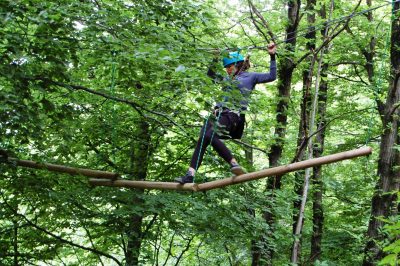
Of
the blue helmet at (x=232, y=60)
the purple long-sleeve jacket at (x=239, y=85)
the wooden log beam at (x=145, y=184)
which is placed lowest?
the wooden log beam at (x=145, y=184)

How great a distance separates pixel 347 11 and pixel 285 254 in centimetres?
453

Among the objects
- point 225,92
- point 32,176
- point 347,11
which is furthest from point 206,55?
point 347,11

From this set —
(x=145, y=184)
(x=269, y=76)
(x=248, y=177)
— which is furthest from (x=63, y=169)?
(x=269, y=76)

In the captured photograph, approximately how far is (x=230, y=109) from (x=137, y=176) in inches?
85.0

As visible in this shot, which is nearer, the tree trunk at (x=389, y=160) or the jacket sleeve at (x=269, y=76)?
the jacket sleeve at (x=269, y=76)

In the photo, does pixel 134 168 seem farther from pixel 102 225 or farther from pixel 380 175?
pixel 380 175

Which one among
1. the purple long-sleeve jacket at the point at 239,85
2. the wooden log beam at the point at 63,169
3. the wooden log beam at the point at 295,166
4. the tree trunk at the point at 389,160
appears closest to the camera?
the wooden log beam at the point at 295,166

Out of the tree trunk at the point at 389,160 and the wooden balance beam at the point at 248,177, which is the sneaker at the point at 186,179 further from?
the tree trunk at the point at 389,160

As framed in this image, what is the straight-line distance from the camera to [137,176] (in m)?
5.75

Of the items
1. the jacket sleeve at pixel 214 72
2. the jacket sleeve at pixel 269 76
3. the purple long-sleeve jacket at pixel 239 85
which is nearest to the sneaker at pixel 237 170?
the purple long-sleeve jacket at pixel 239 85

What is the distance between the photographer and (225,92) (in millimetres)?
3822

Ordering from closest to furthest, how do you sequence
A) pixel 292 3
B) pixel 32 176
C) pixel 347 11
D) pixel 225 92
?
pixel 225 92 → pixel 32 176 → pixel 292 3 → pixel 347 11

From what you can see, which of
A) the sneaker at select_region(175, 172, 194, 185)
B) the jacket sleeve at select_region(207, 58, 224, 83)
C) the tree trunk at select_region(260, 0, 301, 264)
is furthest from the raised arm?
the tree trunk at select_region(260, 0, 301, 264)

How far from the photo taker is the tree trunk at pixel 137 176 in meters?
5.28
